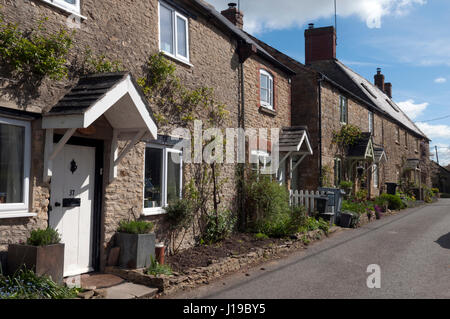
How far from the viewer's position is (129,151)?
7.74 meters

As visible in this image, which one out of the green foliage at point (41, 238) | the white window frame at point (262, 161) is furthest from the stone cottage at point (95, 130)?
the white window frame at point (262, 161)

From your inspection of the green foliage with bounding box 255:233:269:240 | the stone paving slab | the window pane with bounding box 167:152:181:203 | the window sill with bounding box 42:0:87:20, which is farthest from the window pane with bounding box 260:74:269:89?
the stone paving slab

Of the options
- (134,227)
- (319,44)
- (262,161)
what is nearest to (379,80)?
(319,44)

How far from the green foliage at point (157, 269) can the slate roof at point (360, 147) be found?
14.5m

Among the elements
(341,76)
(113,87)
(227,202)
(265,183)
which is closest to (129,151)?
(113,87)

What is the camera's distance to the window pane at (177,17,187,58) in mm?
9422

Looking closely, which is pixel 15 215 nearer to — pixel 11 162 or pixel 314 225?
pixel 11 162

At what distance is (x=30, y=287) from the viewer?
16.4 ft

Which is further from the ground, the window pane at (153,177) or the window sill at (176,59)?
the window sill at (176,59)

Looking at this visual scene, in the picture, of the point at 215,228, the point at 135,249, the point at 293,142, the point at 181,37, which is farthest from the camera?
the point at 293,142

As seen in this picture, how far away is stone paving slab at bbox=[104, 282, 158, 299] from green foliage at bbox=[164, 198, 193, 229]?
7.56ft

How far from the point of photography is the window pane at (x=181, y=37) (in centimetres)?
942

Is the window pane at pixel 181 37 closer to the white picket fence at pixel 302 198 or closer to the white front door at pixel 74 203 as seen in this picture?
the white front door at pixel 74 203

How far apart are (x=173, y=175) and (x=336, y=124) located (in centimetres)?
1154
